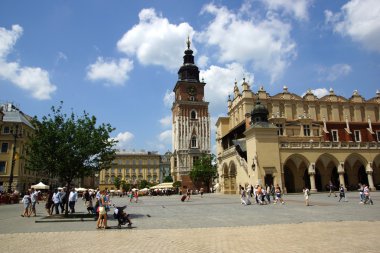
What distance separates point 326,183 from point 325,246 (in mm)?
40500

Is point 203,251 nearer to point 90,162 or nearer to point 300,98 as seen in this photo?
point 90,162

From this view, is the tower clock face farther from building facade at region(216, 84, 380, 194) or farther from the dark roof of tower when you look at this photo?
building facade at region(216, 84, 380, 194)

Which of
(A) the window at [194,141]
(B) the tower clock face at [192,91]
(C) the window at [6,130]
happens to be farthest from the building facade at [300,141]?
(C) the window at [6,130]

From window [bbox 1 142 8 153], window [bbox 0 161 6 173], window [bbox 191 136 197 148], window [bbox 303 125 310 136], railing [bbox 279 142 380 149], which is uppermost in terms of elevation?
window [bbox 191 136 197 148]

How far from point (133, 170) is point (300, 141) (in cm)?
7838

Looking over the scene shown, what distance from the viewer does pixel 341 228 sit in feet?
40.3

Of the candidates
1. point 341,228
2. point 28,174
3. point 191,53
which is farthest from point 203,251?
point 191,53

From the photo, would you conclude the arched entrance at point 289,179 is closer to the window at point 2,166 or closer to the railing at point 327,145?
the railing at point 327,145

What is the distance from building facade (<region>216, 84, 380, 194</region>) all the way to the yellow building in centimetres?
5924

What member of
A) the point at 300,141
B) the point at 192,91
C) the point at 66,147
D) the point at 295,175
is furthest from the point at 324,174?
the point at 192,91

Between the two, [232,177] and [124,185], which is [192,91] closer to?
[124,185]

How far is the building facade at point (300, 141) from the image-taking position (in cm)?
4003

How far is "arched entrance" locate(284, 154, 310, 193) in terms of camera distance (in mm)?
44594

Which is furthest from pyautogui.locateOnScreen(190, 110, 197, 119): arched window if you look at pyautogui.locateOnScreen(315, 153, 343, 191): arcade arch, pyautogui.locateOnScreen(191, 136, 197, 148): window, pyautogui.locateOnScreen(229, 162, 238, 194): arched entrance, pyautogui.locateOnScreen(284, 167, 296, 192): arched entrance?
pyautogui.locateOnScreen(315, 153, 343, 191): arcade arch
